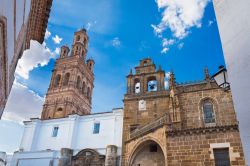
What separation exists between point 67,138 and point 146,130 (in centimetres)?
1147

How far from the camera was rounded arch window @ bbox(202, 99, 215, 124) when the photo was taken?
15.7 metres

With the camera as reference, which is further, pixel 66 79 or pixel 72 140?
pixel 66 79

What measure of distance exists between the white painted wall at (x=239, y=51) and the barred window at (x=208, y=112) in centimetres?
1296

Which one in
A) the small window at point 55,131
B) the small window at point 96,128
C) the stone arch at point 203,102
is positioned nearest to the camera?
the stone arch at point 203,102

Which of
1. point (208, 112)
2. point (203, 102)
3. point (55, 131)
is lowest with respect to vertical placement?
point (208, 112)

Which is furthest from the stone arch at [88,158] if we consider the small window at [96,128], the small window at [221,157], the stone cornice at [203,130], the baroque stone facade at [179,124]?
the small window at [221,157]

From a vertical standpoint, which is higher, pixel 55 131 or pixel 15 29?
pixel 55 131

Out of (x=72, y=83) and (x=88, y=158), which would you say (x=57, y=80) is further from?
(x=88, y=158)

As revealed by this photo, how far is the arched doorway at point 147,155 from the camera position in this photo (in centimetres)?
1695

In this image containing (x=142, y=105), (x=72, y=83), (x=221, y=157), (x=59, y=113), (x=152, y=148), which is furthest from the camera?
(x=72, y=83)

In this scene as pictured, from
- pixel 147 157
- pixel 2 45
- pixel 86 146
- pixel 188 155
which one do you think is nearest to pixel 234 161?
pixel 188 155

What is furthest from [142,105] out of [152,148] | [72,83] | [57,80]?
[57,80]

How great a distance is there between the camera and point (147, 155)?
17453 millimetres

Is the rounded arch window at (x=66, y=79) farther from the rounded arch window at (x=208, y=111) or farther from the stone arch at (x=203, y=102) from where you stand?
the rounded arch window at (x=208, y=111)
